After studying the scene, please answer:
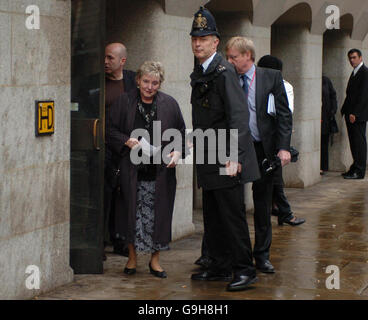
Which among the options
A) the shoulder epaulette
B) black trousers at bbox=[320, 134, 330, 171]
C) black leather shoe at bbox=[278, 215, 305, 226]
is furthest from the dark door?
black trousers at bbox=[320, 134, 330, 171]

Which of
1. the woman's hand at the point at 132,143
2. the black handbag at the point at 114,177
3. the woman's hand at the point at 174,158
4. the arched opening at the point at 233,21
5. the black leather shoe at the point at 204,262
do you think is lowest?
the black leather shoe at the point at 204,262

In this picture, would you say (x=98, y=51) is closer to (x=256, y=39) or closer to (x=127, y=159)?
(x=127, y=159)

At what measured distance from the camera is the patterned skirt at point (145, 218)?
22.8 ft

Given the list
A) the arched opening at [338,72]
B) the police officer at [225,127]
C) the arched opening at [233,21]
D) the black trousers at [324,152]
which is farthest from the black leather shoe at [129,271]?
the arched opening at [338,72]

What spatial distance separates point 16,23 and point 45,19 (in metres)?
0.37

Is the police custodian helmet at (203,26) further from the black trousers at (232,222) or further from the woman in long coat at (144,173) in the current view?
the black trousers at (232,222)

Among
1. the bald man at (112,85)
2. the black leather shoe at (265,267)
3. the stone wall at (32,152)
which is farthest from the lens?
the bald man at (112,85)

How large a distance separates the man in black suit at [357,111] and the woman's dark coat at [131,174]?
7488 mm

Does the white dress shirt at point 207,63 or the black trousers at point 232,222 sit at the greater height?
the white dress shirt at point 207,63

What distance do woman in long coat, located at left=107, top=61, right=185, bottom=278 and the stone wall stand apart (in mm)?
538

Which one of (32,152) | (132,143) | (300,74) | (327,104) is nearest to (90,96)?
(132,143)

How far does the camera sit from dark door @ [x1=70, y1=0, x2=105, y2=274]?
6813 mm

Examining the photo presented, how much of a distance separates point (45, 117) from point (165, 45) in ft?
8.41
